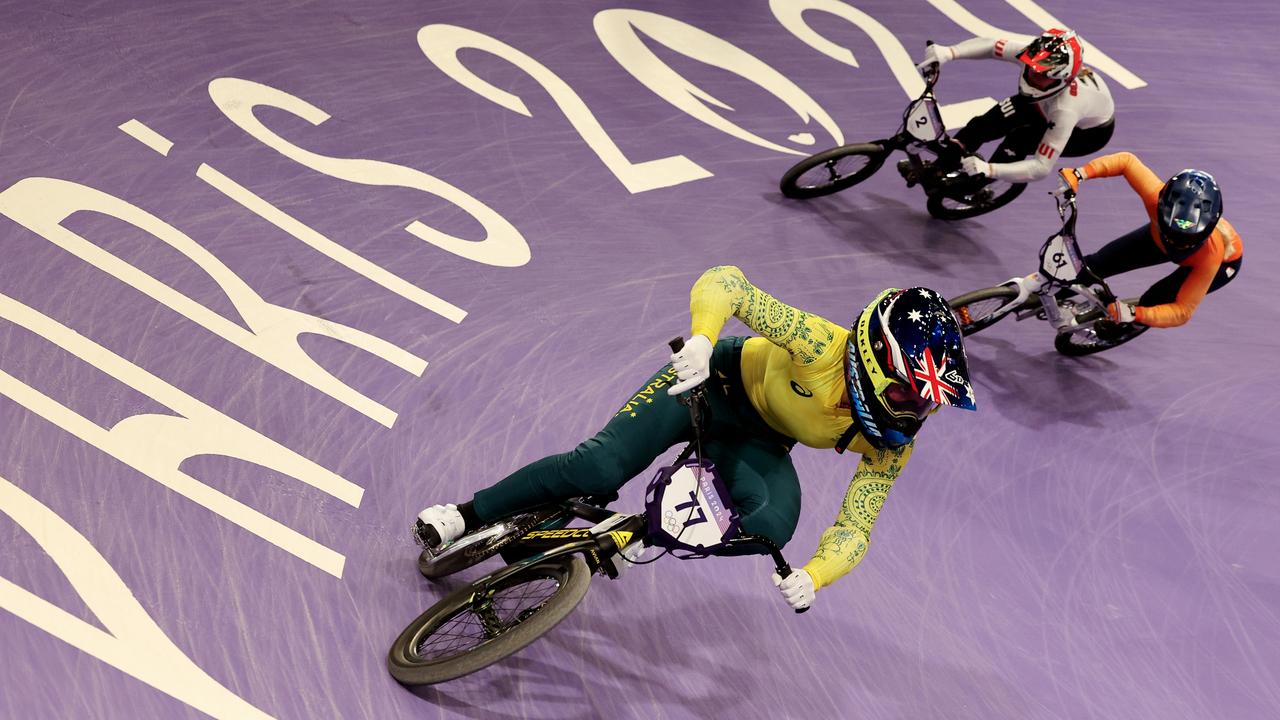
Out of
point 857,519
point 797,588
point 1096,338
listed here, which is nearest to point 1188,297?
point 1096,338

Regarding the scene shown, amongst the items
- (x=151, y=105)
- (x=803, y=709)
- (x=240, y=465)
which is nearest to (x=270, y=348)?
(x=240, y=465)

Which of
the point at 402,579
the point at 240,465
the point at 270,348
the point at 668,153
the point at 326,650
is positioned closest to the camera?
the point at 326,650

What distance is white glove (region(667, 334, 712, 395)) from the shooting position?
11.0 feet

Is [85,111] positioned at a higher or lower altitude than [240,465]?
higher

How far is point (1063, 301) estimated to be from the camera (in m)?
6.45

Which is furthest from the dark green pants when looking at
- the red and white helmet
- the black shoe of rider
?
the red and white helmet

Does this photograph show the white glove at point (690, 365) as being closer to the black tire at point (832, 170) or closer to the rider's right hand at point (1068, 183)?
the rider's right hand at point (1068, 183)

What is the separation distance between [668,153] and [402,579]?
393 centimetres

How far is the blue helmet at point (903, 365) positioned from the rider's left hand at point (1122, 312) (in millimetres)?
2944

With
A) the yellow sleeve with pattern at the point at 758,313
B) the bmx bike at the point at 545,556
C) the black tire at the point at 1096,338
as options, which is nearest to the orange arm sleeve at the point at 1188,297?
the black tire at the point at 1096,338

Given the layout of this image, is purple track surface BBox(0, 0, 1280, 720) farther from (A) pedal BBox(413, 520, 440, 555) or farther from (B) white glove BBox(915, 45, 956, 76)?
(B) white glove BBox(915, 45, 956, 76)

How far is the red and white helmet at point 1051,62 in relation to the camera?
6512 mm

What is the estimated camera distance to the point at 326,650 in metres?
4.19

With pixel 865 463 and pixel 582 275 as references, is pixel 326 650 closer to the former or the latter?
pixel 865 463
